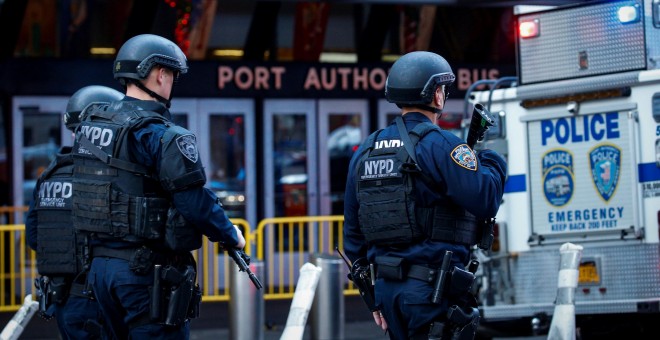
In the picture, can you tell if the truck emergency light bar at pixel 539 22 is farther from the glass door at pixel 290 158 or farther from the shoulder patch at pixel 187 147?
the glass door at pixel 290 158

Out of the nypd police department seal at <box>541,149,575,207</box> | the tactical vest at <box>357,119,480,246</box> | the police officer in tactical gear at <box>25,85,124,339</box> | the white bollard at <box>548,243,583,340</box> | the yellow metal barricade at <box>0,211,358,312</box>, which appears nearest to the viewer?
the tactical vest at <box>357,119,480,246</box>

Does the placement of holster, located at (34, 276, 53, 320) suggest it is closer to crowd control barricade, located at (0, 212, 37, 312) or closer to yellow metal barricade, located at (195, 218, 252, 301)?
crowd control barricade, located at (0, 212, 37, 312)

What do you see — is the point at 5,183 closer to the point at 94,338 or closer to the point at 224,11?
the point at 224,11

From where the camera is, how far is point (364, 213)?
20.7 ft

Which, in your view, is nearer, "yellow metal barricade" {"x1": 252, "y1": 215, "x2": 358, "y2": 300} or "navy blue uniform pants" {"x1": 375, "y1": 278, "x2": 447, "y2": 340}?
"navy blue uniform pants" {"x1": 375, "y1": 278, "x2": 447, "y2": 340}

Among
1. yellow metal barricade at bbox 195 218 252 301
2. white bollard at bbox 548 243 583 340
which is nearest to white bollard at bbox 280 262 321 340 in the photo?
white bollard at bbox 548 243 583 340

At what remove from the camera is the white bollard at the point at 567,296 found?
8.85 metres

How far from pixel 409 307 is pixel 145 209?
51.5 inches

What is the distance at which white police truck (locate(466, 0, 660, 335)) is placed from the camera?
9531 millimetres

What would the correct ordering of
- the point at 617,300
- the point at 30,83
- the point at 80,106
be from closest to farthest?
the point at 80,106
the point at 617,300
the point at 30,83

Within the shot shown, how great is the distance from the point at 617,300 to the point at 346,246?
12.1 ft

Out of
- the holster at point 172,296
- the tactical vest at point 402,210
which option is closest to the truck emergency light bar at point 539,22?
the tactical vest at point 402,210

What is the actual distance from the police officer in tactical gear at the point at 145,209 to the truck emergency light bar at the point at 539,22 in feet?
14.3

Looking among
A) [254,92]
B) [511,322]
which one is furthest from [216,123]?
[511,322]
